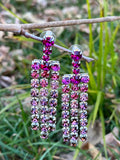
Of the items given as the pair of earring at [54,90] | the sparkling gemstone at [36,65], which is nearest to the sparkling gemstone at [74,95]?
the pair of earring at [54,90]

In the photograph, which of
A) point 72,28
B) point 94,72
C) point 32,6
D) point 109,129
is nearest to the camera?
point 109,129

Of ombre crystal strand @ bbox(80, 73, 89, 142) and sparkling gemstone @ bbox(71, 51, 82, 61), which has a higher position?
sparkling gemstone @ bbox(71, 51, 82, 61)

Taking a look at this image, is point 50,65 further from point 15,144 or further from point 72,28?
point 72,28

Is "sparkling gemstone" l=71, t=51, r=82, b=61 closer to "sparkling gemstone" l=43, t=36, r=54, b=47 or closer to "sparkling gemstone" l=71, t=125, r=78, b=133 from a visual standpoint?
"sparkling gemstone" l=43, t=36, r=54, b=47

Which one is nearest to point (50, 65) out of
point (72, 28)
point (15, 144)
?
point (15, 144)

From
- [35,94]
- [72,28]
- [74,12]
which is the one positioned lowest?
[35,94]

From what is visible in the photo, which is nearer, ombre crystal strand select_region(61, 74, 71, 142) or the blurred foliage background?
ombre crystal strand select_region(61, 74, 71, 142)

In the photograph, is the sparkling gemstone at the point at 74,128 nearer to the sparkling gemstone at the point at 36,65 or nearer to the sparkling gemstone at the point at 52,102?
the sparkling gemstone at the point at 52,102

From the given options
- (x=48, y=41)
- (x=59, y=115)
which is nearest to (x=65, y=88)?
(x=48, y=41)

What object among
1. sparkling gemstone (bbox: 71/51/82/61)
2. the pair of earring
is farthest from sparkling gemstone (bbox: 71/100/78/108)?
sparkling gemstone (bbox: 71/51/82/61)
